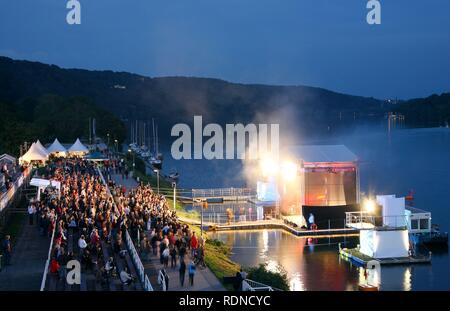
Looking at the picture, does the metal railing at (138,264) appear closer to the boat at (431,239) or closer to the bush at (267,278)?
the bush at (267,278)

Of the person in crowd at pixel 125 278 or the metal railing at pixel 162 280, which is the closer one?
the metal railing at pixel 162 280

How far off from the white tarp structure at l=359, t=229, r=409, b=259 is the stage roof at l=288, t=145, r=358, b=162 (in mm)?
7899

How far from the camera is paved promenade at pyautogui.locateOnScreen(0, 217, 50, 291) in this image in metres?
17.1

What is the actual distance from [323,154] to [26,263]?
70.4 ft

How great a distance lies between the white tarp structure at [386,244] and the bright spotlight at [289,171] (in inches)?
351

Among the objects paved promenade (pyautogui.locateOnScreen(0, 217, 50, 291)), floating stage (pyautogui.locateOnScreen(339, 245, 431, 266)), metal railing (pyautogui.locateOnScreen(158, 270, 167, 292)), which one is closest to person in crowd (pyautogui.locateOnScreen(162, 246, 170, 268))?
metal railing (pyautogui.locateOnScreen(158, 270, 167, 292))

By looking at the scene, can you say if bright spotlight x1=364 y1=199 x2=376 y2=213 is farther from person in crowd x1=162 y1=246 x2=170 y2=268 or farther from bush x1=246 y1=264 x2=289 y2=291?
person in crowd x1=162 y1=246 x2=170 y2=268

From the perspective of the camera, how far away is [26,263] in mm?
19266

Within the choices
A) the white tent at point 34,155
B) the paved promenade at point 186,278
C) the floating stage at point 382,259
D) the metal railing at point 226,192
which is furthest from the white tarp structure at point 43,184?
the metal railing at point 226,192

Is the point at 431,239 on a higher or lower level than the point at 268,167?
lower

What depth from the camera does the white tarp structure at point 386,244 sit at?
29125 millimetres

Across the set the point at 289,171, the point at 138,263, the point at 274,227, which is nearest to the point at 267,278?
the point at 138,263

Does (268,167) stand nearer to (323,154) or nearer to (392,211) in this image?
(323,154)
